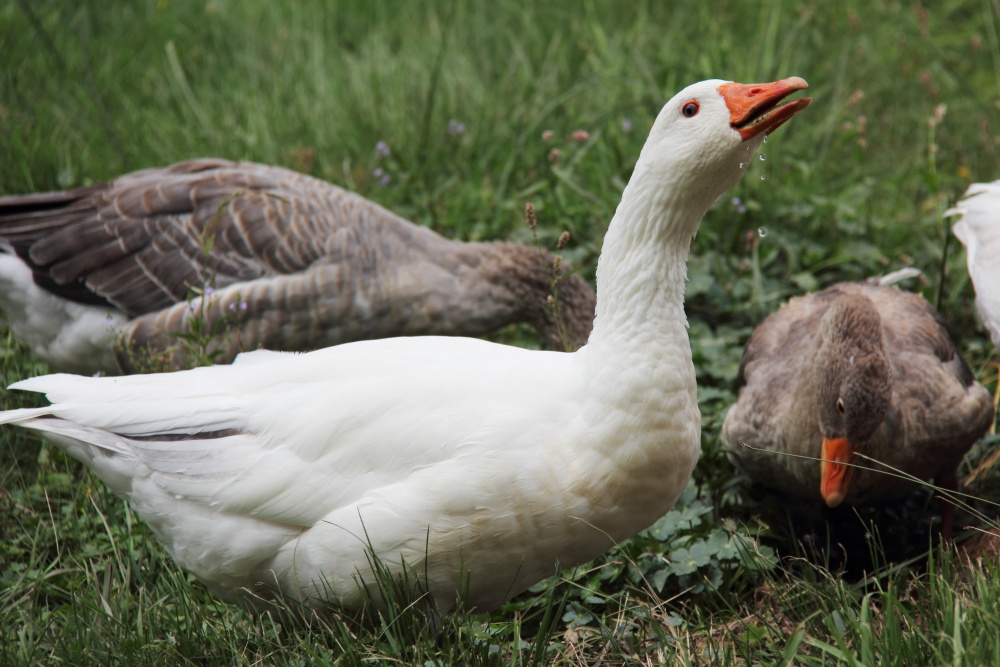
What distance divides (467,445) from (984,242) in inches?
99.2

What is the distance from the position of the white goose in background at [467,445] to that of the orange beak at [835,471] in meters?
0.85

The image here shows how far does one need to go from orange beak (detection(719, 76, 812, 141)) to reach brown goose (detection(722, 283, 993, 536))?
1.24 metres

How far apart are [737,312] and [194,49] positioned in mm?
3782

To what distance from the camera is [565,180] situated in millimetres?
4840

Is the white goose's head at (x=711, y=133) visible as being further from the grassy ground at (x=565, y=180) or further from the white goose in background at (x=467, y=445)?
the grassy ground at (x=565, y=180)

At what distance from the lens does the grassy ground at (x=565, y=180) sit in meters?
2.74

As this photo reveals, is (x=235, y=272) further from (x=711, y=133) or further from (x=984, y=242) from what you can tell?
(x=984, y=242)

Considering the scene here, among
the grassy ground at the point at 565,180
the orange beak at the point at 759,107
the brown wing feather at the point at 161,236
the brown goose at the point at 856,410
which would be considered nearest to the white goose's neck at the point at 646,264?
the orange beak at the point at 759,107

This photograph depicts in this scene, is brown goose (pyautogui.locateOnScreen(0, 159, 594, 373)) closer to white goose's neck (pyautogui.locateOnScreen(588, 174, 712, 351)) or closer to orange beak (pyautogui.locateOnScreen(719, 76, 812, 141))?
white goose's neck (pyautogui.locateOnScreen(588, 174, 712, 351))

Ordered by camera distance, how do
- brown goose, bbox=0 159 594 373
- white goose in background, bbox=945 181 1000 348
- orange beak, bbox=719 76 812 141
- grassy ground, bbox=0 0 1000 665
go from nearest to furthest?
1. orange beak, bbox=719 76 812 141
2. grassy ground, bbox=0 0 1000 665
3. white goose in background, bbox=945 181 1000 348
4. brown goose, bbox=0 159 594 373

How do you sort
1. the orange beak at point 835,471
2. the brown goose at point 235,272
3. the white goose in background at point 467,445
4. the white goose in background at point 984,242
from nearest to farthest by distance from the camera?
the white goose in background at point 467,445 < the orange beak at point 835,471 < the white goose in background at point 984,242 < the brown goose at point 235,272

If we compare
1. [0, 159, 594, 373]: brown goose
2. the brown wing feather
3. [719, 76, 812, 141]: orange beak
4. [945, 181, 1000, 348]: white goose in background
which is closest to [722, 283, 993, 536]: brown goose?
[945, 181, 1000, 348]: white goose in background

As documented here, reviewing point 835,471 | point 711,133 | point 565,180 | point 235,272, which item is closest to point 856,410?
point 835,471

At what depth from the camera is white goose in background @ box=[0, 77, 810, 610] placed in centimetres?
256
